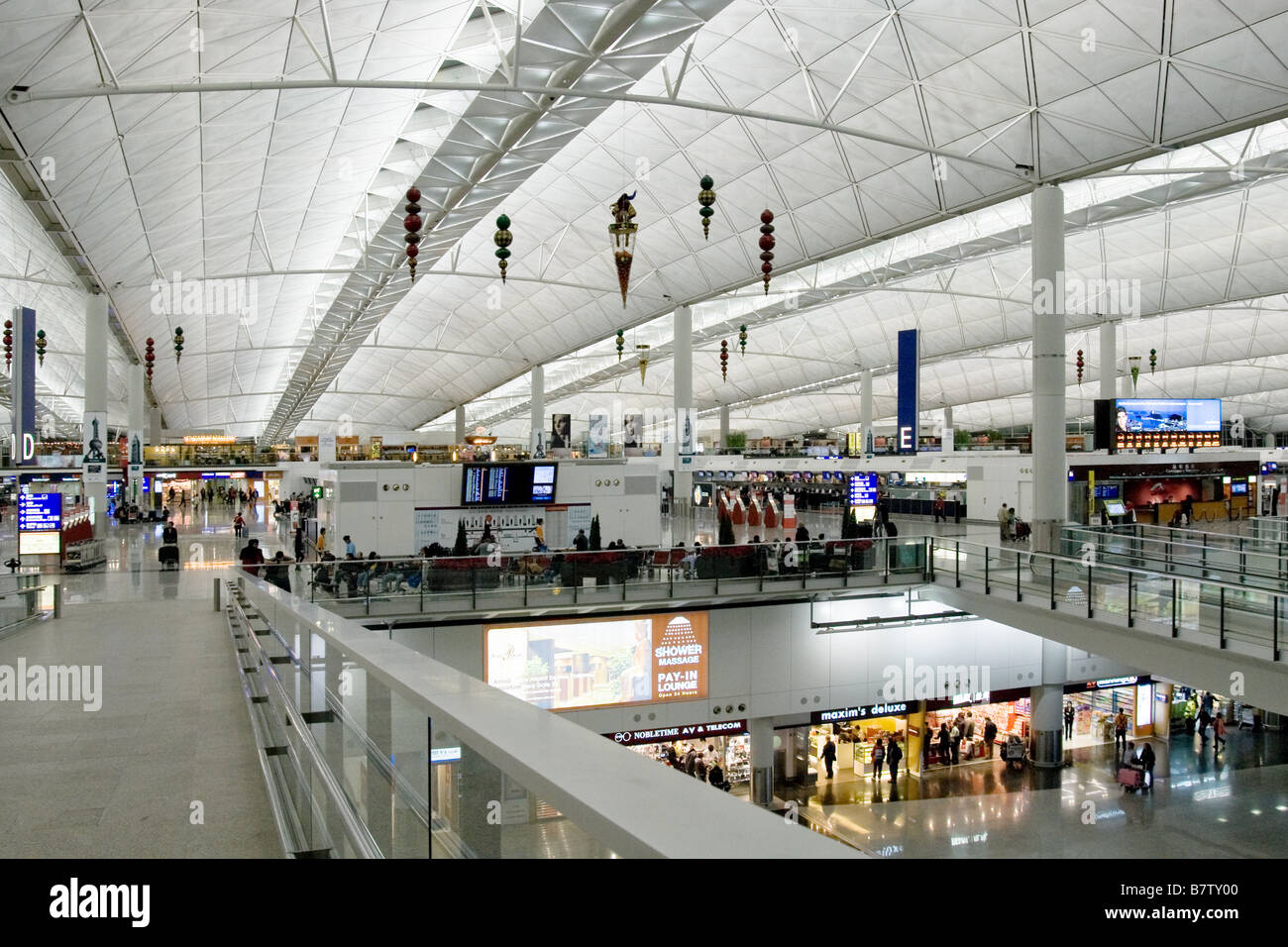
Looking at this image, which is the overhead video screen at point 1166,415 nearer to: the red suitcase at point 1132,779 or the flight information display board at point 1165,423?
the flight information display board at point 1165,423

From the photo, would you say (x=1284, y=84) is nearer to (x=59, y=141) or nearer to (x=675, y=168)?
(x=675, y=168)

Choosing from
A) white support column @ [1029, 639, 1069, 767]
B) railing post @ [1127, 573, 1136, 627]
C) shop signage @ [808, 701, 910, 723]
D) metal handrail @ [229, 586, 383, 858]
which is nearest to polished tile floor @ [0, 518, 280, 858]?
metal handrail @ [229, 586, 383, 858]

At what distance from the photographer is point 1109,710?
24.3 meters

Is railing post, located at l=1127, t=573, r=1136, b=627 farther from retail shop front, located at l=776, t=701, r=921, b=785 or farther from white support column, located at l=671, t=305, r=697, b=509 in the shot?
white support column, located at l=671, t=305, r=697, b=509

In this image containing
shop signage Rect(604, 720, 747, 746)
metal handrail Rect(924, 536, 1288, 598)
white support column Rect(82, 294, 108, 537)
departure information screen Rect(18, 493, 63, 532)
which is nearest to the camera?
metal handrail Rect(924, 536, 1288, 598)

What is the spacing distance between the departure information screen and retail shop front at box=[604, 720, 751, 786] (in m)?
15.6

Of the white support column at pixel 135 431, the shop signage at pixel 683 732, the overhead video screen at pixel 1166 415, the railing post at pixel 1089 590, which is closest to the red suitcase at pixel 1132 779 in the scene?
the railing post at pixel 1089 590

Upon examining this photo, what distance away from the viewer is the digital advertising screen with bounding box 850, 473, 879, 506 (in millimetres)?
29031

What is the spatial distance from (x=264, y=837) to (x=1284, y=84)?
839 inches

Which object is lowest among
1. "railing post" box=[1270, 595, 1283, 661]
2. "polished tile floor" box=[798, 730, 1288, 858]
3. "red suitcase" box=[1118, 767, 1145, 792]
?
"polished tile floor" box=[798, 730, 1288, 858]

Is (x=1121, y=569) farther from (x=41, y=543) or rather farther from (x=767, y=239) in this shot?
(x=41, y=543)

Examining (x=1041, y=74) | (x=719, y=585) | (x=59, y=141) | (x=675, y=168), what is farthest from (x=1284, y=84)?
(x=59, y=141)

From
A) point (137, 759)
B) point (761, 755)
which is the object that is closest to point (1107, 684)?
point (761, 755)
